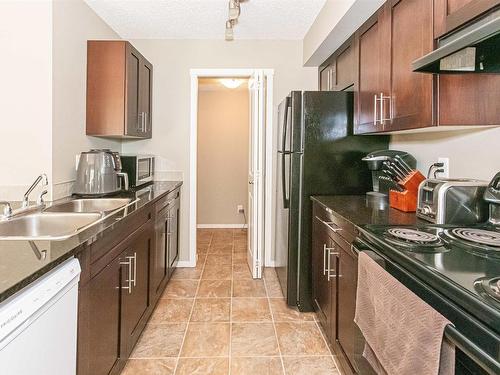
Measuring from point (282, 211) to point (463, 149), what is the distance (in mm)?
1521

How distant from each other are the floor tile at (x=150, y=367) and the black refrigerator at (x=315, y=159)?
3.57ft

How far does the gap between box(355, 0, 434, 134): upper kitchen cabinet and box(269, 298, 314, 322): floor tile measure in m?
1.44

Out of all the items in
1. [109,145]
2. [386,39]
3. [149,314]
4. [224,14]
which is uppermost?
[224,14]

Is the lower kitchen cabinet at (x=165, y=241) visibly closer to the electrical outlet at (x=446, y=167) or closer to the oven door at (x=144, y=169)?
the oven door at (x=144, y=169)

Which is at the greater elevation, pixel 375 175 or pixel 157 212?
pixel 375 175

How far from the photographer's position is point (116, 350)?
5.71 ft

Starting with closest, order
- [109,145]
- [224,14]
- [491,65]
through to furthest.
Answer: [491,65] → [224,14] → [109,145]

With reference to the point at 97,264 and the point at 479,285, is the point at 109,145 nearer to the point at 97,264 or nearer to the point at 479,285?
the point at 97,264

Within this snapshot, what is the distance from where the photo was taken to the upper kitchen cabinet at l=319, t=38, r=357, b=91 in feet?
8.74

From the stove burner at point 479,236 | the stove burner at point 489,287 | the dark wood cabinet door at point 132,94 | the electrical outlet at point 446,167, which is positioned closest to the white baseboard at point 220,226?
the dark wood cabinet door at point 132,94

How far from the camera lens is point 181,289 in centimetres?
312

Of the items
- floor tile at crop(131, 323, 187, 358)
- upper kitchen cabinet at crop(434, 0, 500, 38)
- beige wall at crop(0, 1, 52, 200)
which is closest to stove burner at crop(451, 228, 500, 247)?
upper kitchen cabinet at crop(434, 0, 500, 38)

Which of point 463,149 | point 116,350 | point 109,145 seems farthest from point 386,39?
point 109,145

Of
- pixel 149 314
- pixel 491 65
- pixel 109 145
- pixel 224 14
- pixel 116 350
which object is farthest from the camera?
pixel 109 145
